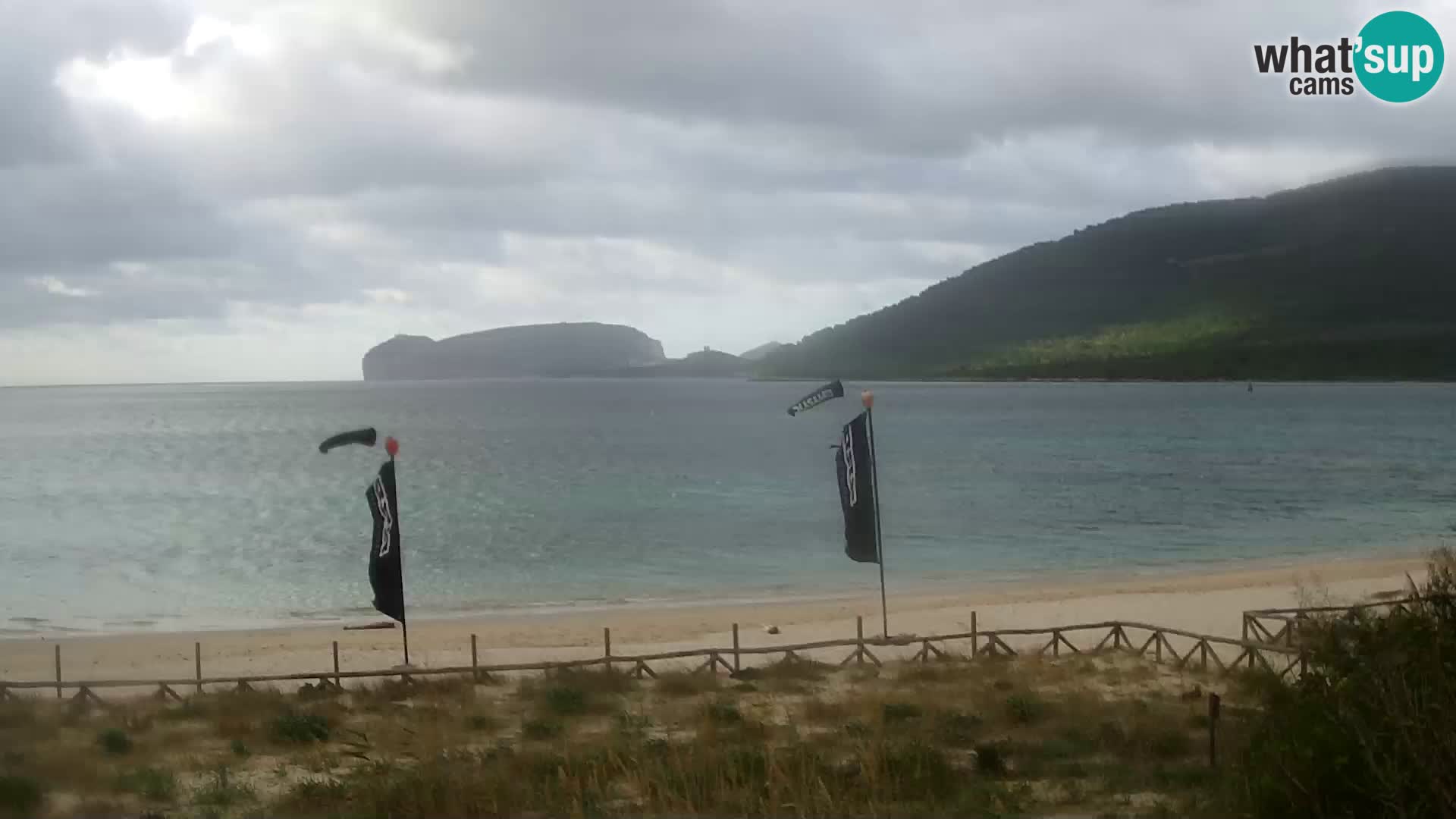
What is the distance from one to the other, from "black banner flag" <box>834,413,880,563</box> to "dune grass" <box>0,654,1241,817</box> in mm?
2227

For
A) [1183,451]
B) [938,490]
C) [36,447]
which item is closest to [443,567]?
[938,490]

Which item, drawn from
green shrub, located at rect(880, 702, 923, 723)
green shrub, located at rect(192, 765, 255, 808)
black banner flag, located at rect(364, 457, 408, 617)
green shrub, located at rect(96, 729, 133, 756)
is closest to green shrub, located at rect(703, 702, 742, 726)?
green shrub, located at rect(880, 702, 923, 723)

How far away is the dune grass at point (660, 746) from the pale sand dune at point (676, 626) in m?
6.69

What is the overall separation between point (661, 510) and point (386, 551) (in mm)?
36767

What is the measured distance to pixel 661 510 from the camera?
53.7 m

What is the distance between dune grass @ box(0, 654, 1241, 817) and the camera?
8711 millimetres

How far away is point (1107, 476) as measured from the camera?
67.4 m

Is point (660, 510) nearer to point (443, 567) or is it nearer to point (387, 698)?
point (443, 567)

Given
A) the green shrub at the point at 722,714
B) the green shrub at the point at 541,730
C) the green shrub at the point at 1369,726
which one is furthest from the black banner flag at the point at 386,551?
the green shrub at the point at 1369,726

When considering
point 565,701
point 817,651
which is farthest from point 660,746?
point 817,651

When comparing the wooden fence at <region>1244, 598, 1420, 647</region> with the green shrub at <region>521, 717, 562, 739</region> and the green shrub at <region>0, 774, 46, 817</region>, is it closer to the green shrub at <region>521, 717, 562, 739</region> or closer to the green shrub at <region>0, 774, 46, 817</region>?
the green shrub at <region>521, 717, 562, 739</region>

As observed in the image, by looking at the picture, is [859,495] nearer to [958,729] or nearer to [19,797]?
[958,729]

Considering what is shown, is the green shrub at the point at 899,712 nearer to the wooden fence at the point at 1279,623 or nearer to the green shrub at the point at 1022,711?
the green shrub at the point at 1022,711

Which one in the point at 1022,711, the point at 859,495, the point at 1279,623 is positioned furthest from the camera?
the point at 1279,623
